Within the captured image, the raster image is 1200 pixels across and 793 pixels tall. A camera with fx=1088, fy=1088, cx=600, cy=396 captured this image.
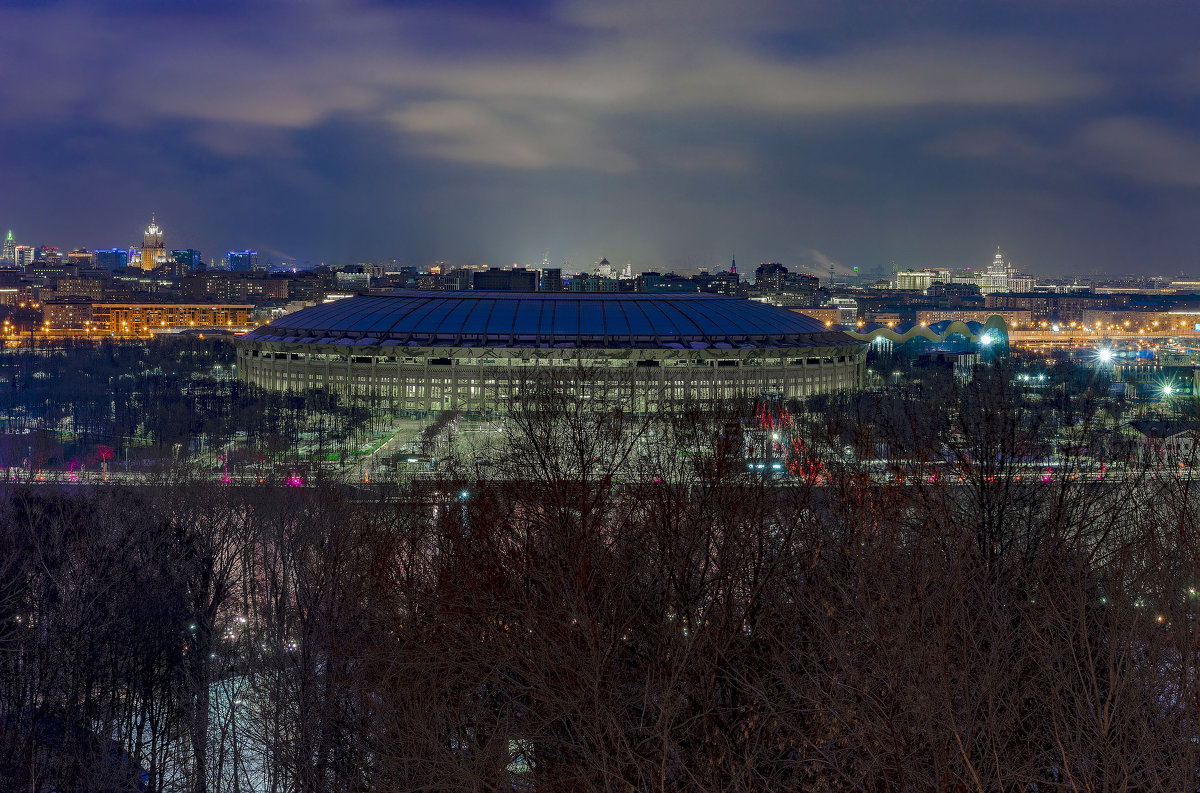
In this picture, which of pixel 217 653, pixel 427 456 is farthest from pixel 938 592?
pixel 427 456

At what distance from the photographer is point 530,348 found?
6169 cm

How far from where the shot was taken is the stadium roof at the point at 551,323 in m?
63.7

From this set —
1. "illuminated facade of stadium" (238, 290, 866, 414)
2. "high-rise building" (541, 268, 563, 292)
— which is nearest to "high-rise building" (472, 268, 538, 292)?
"illuminated facade of stadium" (238, 290, 866, 414)

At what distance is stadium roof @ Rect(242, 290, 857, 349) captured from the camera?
63688 millimetres

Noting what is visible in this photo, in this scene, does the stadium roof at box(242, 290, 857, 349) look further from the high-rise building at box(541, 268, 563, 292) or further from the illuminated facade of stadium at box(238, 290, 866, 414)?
the high-rise building at box(541, 268, 563, 292)

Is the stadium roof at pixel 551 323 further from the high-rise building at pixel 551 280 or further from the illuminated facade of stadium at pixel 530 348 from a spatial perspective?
the high-rise building at pixel 551 280

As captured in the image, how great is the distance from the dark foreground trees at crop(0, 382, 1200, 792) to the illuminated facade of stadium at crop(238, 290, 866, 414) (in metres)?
33.4

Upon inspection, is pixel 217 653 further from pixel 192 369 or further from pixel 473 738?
pixel 192 369

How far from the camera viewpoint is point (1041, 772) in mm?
13609

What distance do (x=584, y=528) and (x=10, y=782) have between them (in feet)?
35.5

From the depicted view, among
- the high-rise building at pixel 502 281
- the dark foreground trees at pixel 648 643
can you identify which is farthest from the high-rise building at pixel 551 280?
the dark foreground trees at pixel 648 643

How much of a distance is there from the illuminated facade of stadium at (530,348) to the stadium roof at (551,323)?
0.10m

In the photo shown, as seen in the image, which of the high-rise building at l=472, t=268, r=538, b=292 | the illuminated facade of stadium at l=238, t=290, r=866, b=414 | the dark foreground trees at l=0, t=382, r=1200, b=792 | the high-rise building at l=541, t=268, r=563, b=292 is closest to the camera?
the dark foreground trees at l=0, t=382, r=1200, b=792

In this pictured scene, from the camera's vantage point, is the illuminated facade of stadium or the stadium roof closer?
the illuminated facade of stadium
